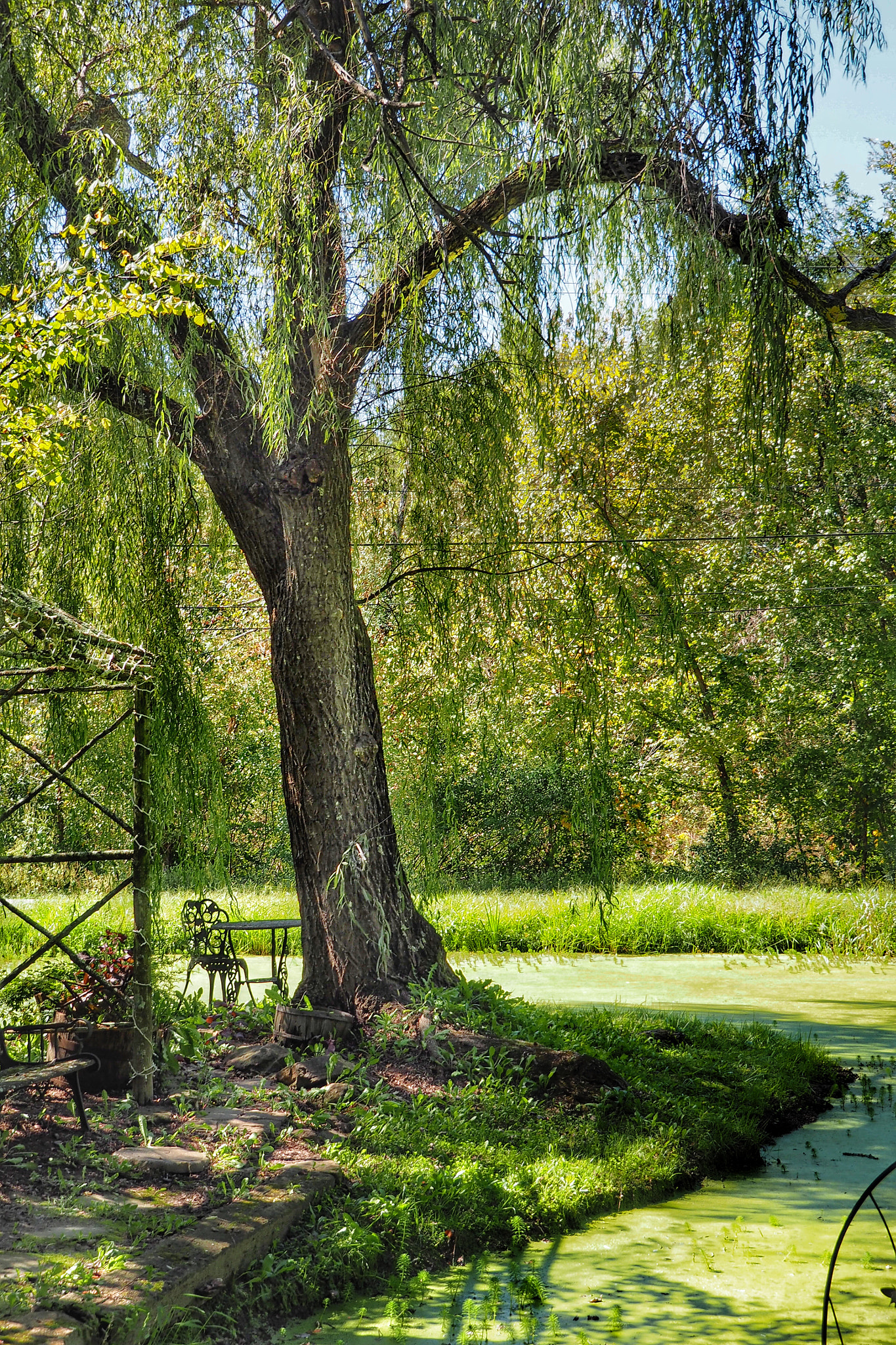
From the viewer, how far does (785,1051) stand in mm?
5848

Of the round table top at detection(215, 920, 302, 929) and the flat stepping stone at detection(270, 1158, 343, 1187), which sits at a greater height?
the round table top at detection(215, 920, 302, 929)

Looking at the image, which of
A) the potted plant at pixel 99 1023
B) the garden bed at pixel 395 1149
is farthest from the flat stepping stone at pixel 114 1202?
the potted plant at pixel 99 1023

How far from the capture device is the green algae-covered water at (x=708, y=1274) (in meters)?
2.95

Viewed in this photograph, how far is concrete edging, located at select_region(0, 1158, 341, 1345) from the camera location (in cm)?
256

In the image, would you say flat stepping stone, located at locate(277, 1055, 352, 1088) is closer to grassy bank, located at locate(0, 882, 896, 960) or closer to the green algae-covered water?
the green algae-covered water

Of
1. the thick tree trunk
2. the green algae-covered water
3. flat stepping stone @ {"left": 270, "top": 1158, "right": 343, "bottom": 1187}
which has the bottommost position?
the green algae-covered water

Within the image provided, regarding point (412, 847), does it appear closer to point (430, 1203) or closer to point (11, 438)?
point (430, 1203)

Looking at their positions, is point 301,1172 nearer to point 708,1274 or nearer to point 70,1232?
point 70,1232

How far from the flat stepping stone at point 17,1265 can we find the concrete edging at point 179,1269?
0.18 metres

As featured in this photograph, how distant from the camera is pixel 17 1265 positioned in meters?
2.84

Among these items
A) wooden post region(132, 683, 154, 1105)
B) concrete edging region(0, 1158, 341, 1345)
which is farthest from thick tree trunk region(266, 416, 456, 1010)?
concrete edging region(0, 1158, 341, 1345)

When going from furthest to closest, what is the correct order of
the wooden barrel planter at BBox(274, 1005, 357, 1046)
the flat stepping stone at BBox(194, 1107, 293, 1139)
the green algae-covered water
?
1. the wooden barrel planter at BBox(274, 1005, 357, 1046)
2. the flat stepping stone at BBox(194, 1107, 293, 1139)
3. the green algae-covered water

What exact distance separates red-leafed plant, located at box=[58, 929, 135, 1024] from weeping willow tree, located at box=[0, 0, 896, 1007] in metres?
1.02

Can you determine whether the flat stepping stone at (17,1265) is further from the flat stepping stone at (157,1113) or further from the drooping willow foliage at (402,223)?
the drooping willow foliage at (402,223)
